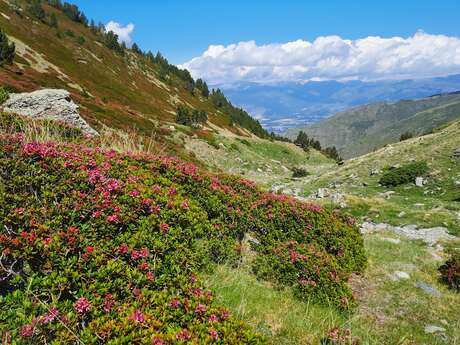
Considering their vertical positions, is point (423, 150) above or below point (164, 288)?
above

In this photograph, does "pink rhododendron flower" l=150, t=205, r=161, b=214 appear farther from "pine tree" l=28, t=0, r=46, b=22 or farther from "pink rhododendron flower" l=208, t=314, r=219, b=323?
"pine tree" l=28, t=0, r=46, b=22

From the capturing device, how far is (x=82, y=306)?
4.07m

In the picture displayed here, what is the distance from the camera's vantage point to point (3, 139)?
6844mm

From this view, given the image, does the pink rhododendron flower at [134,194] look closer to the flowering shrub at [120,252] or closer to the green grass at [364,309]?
the flowering shrub at [120,252]

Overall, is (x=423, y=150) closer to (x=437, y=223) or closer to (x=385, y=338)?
(x=437, y=223)

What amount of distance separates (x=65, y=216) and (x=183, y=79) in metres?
126

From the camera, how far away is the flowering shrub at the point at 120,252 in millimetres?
3979

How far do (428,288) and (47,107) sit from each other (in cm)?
2095

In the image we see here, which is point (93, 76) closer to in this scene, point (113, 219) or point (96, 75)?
point (96, 75)

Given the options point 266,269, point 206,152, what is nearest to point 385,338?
point 266,269

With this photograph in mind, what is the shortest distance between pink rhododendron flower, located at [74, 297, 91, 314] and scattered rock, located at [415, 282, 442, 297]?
8597 mm

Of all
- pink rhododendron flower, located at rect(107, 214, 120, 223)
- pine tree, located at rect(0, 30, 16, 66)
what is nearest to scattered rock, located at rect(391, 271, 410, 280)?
pink rhododendron flower, located at rect(107, 214, 120, 223)

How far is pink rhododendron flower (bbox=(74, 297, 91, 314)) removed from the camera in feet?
13.3

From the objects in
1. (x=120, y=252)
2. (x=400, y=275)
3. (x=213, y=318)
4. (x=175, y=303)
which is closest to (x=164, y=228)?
(x=120, y=252)
